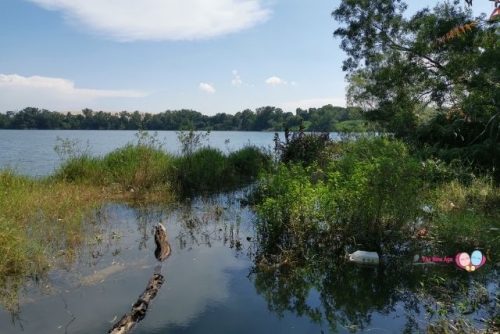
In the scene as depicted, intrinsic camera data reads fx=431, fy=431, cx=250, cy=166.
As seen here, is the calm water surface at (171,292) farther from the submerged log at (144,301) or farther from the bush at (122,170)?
the bush at (122,170)

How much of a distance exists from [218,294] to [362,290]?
76.8 inches

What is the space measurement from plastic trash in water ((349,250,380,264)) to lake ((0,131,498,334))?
0.13 meters

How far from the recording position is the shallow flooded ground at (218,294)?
489cm

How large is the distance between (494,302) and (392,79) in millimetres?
17300

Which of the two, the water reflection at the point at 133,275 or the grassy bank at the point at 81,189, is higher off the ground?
the grassy bank at the point at 81,189

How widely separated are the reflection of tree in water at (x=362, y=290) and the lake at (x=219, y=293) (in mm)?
14

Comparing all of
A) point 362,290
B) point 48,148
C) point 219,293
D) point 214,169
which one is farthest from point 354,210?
point 48,148

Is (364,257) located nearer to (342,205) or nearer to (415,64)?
(342,205)

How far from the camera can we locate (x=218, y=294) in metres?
5.78

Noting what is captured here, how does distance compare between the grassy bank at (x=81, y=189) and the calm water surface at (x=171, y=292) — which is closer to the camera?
the calm water surface at (x=171, y=292)

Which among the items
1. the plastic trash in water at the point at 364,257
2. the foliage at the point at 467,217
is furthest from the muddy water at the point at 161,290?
the foliage at the point at 467,217

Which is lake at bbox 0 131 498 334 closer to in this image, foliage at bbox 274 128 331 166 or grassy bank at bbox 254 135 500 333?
grassy bank at bbox 254 135 500 333

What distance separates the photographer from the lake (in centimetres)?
489

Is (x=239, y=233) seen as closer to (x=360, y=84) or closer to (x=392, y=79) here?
(x=392, y=79)
